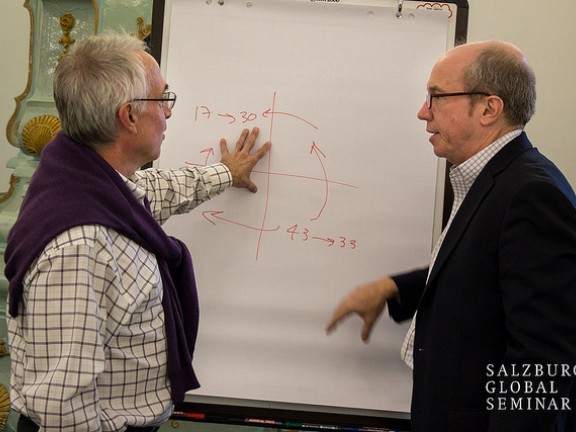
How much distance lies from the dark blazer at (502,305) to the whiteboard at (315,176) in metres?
0.37

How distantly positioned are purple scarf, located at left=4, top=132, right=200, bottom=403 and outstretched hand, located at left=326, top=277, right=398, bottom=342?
44 cm

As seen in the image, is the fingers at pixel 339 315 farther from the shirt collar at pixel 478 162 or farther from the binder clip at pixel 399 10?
the binder clip at pixel 399 10

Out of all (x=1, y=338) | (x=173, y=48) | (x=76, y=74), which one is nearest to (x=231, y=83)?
(x=173, y=48)

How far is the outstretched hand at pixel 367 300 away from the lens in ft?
5.64

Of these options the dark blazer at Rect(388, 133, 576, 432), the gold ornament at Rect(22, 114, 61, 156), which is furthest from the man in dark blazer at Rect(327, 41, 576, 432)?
the gold ornament at Rect(22, 114, 61, 156)

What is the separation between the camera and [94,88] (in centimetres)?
137

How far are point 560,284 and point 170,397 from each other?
90 centimetres

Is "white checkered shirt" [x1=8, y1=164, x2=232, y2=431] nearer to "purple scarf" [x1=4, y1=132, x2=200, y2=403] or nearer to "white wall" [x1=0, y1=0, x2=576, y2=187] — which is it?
"purple scarf" [x1=4, y1=132, x2=200, y2=403]

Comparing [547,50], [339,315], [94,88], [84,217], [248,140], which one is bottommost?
[339,315]

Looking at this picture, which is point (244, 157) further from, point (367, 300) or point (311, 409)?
point (311, 409)

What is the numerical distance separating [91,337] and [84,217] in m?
0.24

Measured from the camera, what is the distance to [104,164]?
1379 millimetres

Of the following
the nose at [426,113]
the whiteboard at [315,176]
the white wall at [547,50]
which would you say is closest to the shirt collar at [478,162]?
the nose at [426,113]

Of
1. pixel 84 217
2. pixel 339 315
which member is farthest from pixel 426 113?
pixel 84 217
